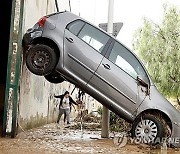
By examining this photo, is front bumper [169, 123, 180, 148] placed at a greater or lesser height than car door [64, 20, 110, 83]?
lesser

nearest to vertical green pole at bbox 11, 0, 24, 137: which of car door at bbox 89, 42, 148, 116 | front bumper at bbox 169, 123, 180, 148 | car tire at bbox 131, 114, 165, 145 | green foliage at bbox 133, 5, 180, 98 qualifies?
car door at bbox 89, 42, 148, 116

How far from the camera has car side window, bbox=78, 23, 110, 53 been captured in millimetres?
8164

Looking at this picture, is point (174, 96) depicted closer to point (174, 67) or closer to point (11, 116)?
point (174, 67)

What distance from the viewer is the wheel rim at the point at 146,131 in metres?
7.81

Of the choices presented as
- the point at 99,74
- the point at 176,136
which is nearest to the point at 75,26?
the point at 99,74

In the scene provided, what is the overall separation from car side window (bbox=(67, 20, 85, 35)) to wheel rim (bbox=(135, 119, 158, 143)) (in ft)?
8.35

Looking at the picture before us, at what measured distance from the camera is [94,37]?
8289mm

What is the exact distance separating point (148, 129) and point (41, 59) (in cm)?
286

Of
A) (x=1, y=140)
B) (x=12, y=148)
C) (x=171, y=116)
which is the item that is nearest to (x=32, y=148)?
(x=12, y=148)

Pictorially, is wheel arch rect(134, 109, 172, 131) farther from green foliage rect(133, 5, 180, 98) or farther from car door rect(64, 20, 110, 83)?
green foliage rect(133, 5, 180, 98)

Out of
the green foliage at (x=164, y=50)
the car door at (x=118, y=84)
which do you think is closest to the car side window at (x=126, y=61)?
the car door at (x=118, y=84)

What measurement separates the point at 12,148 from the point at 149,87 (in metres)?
3.48

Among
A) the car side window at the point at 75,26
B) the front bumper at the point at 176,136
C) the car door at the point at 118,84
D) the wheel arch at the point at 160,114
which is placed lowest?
the front bumper at the point at 176,136

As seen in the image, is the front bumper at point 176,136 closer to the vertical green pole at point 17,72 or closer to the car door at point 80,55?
the car door at point 80,55
